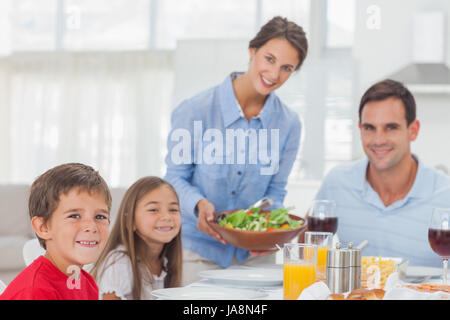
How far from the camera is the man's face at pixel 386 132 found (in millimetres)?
998

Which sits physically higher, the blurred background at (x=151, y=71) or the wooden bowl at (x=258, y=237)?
the blurred background at (x=151, y=71)

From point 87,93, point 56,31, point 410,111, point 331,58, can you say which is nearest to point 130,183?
point 87,93

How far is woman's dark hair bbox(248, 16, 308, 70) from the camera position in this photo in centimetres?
96

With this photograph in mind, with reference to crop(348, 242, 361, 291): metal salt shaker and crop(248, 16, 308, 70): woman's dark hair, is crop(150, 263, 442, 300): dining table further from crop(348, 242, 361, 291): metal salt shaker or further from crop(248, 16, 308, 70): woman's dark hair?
crop(248, 16, 308, 70): woman's dark hair

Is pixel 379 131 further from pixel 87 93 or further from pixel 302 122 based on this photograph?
pixel 87 93

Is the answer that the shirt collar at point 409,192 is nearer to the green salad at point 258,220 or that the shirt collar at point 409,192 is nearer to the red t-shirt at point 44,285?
the green salad at point 258,220

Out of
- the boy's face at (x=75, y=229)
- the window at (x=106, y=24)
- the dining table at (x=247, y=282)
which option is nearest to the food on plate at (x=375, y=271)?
the dining table at (x=247, y=282)

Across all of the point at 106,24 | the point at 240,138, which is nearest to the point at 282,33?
the point at 240,138

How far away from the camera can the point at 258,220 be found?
96 centimetres

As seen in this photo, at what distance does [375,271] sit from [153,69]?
491mm

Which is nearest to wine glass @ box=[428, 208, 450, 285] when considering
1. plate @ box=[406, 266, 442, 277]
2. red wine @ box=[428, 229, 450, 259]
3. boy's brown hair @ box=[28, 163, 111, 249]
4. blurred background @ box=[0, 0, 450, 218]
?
red wine @ box=[428, 229, 450, 259]

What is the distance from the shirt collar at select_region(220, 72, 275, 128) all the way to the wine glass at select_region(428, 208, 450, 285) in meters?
0.28

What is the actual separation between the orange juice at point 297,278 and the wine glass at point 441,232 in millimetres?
218

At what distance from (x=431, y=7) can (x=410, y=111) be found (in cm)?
18
